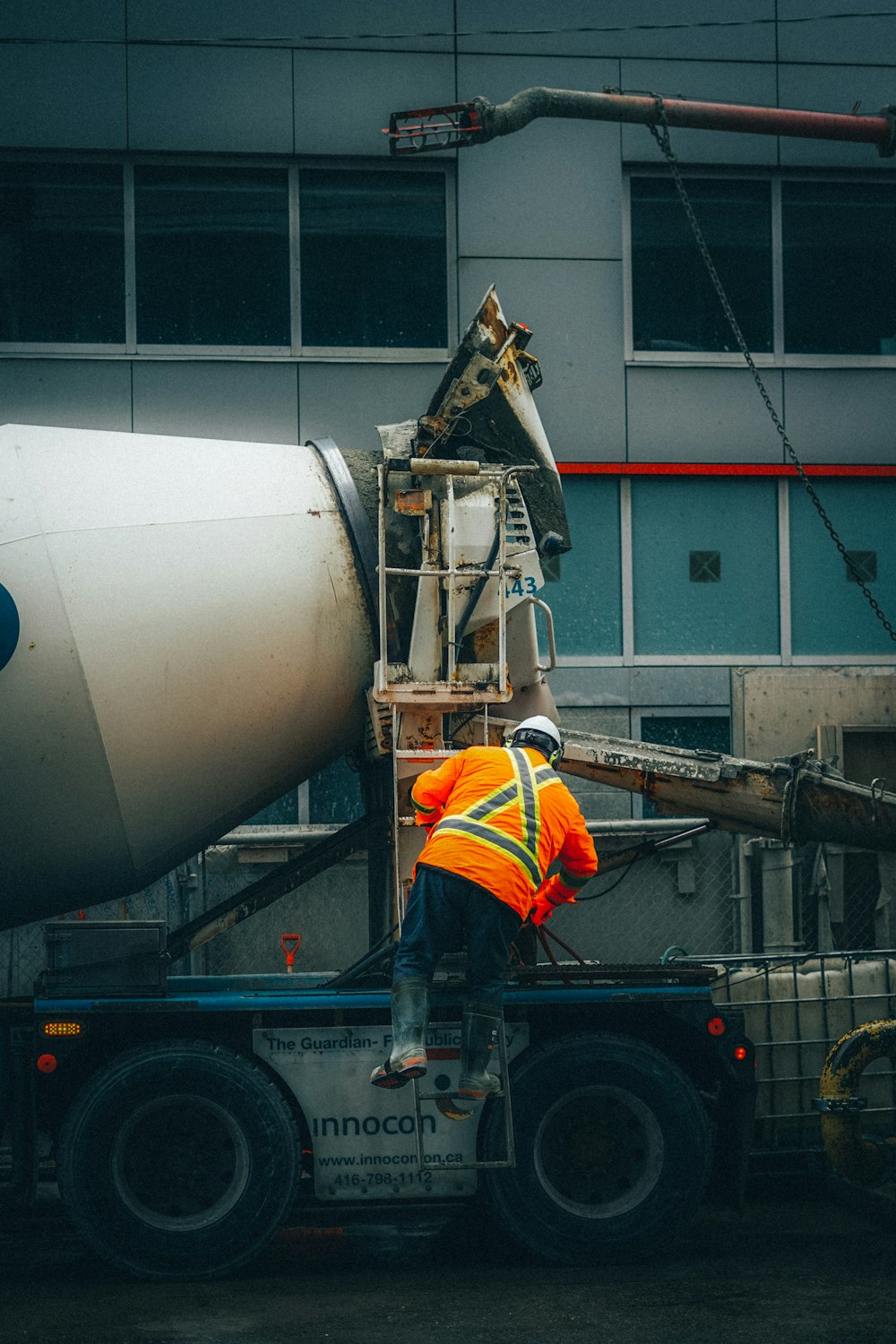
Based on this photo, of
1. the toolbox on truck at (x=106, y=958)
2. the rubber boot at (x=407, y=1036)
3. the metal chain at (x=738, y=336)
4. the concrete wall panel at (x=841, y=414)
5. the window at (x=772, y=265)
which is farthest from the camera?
the window at (x=772, y=265)

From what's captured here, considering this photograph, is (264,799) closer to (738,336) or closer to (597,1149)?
(597,1149)

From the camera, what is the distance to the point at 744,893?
378 inches

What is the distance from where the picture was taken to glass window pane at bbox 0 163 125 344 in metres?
11.0

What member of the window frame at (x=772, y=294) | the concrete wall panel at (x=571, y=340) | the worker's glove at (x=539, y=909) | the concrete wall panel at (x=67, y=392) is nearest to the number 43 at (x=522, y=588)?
the worker's glove at (x=539, y=909)

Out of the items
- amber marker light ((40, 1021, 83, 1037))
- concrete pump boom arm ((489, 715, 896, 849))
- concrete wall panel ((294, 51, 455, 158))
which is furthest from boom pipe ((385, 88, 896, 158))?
amber marker light ((40, 1021, 83, 1037))

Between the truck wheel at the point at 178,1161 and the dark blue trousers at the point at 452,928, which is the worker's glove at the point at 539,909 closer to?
the dark blue trousers at the point at 452,928

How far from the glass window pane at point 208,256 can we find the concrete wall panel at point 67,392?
440 millimetres

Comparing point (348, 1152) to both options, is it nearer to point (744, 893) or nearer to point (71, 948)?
point (71, 948)

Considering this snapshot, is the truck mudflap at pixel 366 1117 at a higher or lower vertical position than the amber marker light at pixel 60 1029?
lower

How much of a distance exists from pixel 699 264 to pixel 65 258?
4.87m

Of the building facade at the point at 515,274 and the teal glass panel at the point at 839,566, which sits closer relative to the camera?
the building facade at the point at 515,274

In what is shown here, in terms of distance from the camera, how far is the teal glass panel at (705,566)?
1123 cm

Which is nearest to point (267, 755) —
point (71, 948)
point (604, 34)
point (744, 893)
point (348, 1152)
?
point (71, 948)

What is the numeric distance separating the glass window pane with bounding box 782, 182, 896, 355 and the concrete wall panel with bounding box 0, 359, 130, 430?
204 inches
